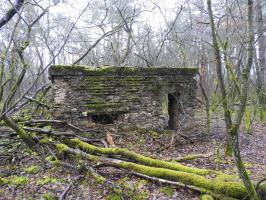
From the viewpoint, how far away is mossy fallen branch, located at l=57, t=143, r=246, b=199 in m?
4.73

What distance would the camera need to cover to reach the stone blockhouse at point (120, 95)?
30.4 feet

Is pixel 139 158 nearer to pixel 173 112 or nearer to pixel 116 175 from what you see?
pixel 116 175

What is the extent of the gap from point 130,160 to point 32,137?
114 inches

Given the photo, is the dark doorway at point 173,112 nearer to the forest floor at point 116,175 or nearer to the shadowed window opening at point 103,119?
the forest floor at point 116,175

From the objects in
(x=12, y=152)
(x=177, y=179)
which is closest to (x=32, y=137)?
(x=12, y=152)

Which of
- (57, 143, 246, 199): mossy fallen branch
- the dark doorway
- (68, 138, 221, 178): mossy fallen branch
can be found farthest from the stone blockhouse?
(57, 143, 246, 199): mossy fallen branch

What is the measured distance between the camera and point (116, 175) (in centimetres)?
605

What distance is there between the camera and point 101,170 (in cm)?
634

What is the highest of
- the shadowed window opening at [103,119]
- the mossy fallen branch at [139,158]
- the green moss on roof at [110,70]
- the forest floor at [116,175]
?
the green moss on roof at [110,70]

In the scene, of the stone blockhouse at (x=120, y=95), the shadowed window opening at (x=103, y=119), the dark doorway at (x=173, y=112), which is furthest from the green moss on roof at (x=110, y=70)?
the shadowed window opening at (x=103, y=119)

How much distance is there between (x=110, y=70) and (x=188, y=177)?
549 centimetres

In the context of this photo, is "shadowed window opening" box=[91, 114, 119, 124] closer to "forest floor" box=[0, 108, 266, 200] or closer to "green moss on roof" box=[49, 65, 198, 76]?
"forest floor" box=[0, 108, 266, 200]

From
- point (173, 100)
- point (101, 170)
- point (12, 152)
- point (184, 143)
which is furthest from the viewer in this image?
point (173, 100)

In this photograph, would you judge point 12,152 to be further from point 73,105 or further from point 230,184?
point 230,184
